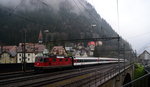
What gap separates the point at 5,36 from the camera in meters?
57.0

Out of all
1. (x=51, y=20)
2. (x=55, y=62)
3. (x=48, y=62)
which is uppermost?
(x=51, y=20)

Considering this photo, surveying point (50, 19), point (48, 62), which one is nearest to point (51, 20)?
point (50, 19)

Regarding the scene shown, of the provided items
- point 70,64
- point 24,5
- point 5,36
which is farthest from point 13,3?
point 5,36

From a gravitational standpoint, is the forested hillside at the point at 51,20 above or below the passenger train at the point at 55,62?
above

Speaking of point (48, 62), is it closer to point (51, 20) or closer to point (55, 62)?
point (55, 62)

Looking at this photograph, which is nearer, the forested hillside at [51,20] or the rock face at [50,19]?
the rock face at [50,19]

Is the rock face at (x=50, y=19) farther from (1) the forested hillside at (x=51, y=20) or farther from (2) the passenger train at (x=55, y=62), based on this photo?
(2) the passenger train at (x=55, y=62)

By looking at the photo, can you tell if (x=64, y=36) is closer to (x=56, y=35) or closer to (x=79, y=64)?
(x=56, y=35)

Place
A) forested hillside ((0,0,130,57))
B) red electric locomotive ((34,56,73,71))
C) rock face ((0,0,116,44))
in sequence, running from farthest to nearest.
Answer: red electric locomotive ((34,56,73,71)), forested hillside ((0,0,130,57)), rock face ((0,0,116,44))

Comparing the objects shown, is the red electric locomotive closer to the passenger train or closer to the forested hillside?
the passenger train

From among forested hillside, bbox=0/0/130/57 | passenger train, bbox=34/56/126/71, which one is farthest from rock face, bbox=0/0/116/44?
passenger train, bbox=34/56/126/71

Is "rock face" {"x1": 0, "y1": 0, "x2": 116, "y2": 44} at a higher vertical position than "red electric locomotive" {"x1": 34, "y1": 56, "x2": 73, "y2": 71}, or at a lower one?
higher

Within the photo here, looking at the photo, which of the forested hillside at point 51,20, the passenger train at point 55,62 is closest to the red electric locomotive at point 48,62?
the passenger train at point 55,62

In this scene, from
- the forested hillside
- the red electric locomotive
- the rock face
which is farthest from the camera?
the red electric locomotive
